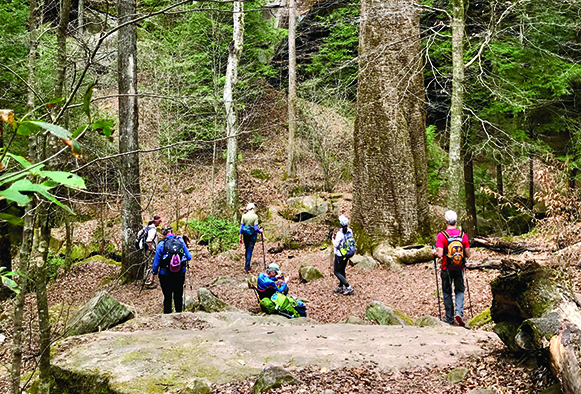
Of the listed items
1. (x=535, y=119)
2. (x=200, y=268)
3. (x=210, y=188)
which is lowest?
(x=200, y=268)

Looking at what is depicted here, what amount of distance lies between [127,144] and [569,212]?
8594mm

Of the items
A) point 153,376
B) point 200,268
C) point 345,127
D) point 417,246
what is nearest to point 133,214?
point 200,268

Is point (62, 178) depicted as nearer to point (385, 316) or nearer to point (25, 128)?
point (25, 128)

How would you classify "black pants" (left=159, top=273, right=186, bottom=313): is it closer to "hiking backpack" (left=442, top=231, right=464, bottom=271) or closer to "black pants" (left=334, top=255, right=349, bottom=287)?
"black pants" (left=334, top=255, right=349, bottom=287)

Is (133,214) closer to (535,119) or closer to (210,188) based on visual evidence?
(210,188)

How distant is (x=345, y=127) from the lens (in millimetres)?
17438

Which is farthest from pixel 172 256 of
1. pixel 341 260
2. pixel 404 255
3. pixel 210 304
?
pixel 404 255

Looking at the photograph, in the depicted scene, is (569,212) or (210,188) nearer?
(569,212)

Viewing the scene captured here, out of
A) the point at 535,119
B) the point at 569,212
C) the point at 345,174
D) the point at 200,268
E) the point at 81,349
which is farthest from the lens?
the point at 345,174

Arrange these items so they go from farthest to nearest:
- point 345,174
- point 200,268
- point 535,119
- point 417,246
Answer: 1. point 345,174
2. point 535,119
3. point 200,268
4. point 417,246

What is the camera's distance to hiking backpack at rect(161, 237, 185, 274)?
6.71 metres

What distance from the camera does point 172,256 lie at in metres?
6.74

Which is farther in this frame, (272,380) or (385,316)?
(385,316)

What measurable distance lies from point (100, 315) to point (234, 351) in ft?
8.44
